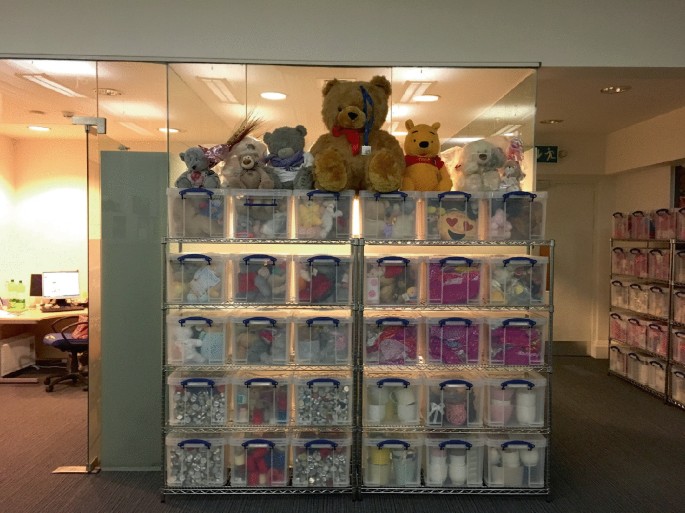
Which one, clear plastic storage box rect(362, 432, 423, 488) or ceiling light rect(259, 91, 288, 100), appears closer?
clear plastic storage box rect(362, 432, 423, 488)

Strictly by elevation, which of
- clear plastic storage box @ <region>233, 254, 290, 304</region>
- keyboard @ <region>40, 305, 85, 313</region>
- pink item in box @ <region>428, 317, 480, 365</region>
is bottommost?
keyboard @ <region>40, 305, 85, 313</region>

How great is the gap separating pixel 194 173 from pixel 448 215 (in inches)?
57.0

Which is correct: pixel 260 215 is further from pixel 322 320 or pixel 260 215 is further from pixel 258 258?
pixel 322 320

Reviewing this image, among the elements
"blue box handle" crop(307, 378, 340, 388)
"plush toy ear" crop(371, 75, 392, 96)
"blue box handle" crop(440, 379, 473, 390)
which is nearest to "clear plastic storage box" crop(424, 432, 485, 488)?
"blue box handle" crop(440, 379, 473, 390)

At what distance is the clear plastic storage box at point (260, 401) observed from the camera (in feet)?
10.8

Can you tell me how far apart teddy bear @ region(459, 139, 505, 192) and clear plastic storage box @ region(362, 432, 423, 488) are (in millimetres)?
1488

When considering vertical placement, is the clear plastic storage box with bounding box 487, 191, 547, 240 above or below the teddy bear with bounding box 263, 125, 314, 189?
below

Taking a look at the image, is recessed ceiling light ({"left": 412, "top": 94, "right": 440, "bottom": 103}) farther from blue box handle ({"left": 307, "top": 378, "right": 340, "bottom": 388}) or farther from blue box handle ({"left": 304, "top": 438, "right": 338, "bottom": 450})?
blue box handle ({"left": 304, "top": 438, "right": 338, "bottom": 450})

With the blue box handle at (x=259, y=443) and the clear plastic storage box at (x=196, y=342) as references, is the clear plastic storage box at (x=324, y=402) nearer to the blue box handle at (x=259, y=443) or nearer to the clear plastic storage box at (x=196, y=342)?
the blue box handle at (x=259, y=443)

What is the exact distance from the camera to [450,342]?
3.31 meters

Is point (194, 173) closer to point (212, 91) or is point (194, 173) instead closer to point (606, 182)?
point (212, 91)

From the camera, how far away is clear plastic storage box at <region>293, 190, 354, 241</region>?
10.8ft

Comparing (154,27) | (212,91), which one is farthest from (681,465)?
(154,27)

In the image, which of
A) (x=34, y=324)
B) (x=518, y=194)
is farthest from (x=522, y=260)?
(x=34, y=324)
